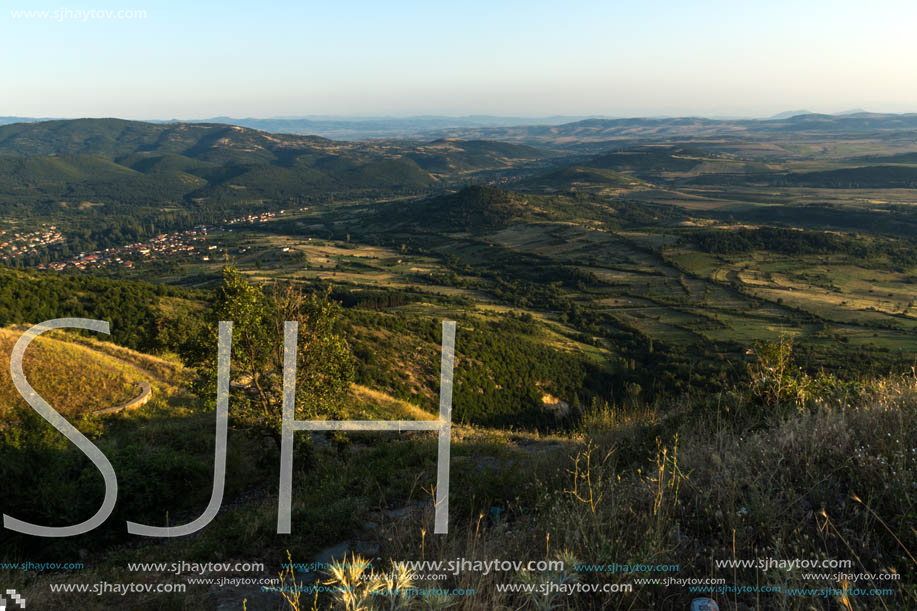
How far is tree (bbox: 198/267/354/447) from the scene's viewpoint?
1207cm

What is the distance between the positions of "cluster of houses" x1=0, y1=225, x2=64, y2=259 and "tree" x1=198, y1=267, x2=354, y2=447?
216376 mm

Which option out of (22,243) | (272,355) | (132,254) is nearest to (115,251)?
(132,254)

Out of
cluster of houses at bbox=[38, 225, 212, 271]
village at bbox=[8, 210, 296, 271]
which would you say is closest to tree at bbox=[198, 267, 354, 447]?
village at bbox=[8, 210, 296, 271]

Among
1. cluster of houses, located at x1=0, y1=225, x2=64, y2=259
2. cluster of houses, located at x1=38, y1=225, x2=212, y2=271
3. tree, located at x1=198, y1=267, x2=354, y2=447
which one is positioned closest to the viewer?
tree, located at x1=198, y1=267, x2=354, y2=447

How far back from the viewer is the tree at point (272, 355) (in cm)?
1207

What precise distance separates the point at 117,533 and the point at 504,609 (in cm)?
994

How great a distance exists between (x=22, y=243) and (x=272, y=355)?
247 m

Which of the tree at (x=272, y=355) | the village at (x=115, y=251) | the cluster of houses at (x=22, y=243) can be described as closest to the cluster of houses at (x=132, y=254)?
the village at (x=115, y=251)

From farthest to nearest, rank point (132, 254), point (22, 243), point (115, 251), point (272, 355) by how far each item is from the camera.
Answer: point (22, 243)
point (115, 251)
point (132, 254)
point (272, 355)

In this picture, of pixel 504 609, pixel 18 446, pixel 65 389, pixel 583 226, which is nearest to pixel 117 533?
pixel 18 446

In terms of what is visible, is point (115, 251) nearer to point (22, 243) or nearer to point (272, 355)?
point (22, 243)

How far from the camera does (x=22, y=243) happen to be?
606ft

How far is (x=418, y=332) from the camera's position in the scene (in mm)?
62531

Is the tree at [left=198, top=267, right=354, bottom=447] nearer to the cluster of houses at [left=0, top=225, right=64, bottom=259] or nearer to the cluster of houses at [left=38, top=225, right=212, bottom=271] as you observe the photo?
the cluster of houses at [left=38, top=225, right=212, bottom=271]
